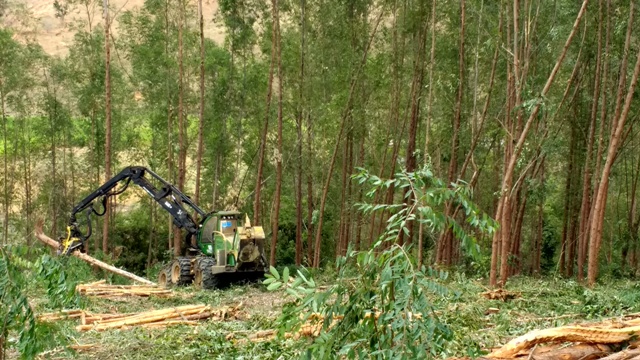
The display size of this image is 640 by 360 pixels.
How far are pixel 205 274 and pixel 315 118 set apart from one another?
10.6 m

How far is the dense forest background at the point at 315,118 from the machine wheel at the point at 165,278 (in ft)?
12.2

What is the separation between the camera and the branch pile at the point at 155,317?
1047 cm

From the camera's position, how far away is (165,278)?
58.3 ft

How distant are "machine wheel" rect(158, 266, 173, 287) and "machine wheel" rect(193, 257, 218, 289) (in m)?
1.10

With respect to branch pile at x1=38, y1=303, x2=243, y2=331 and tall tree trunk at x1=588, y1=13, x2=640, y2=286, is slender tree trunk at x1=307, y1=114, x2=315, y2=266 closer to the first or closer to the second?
tall tree trunk at x1=588, y1=13, x2=640, y2=286

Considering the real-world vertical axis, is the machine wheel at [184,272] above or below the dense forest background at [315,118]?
below

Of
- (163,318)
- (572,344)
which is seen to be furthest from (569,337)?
(163,318)

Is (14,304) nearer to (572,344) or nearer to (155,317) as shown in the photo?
(572,344)

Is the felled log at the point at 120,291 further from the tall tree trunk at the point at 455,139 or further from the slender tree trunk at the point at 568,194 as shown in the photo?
the slender tree trunk at the point at 568,194

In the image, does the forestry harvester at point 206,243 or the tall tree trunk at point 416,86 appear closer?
the forestry harvester at point 206,243

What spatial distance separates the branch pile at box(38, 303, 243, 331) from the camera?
1047 centimetres

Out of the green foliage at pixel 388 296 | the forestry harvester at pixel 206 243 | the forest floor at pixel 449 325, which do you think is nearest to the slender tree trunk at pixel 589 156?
the forest floor at pixel 449 325

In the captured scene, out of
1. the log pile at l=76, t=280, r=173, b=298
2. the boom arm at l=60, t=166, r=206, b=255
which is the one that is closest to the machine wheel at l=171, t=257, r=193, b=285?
the boom arm at l=60, t=166, r=206, b=255

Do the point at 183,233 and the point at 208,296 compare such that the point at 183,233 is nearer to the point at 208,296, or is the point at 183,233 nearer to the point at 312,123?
the point at 312,123
